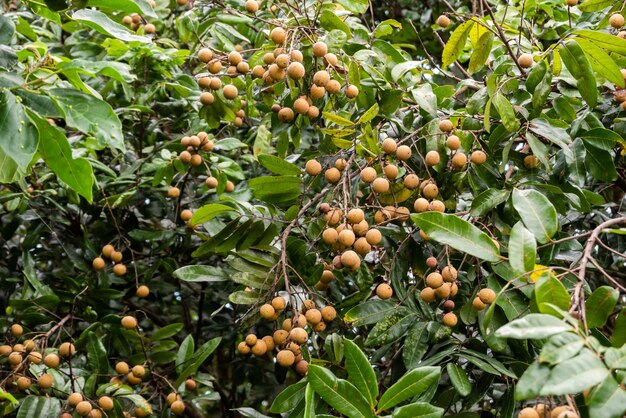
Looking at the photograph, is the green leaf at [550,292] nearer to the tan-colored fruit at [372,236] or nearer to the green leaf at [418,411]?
the green leaf at [418,411]

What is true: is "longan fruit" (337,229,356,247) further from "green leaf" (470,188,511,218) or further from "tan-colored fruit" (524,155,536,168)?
"tan-colored fruit" (524,155,536,168)

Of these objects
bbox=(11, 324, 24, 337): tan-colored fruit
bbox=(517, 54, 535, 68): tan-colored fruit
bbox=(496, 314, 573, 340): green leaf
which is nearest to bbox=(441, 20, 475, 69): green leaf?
bbox=(517, 54, 535, 68): tan-colored fruit

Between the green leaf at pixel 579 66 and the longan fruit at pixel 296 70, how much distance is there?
0.49 m

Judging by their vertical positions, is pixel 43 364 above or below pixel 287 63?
below

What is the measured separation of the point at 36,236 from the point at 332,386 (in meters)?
1.49

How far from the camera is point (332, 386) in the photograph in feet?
4.25

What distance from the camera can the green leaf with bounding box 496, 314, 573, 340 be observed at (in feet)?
3.12

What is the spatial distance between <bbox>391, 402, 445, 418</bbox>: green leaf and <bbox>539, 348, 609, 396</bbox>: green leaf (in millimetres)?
350

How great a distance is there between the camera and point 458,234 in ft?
4.24

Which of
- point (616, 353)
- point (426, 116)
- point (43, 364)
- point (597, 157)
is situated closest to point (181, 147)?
point (43, 364)

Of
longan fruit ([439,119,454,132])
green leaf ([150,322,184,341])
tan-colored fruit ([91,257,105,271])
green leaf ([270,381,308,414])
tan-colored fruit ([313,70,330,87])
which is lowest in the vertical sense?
green leaf ([150,322,184,341])

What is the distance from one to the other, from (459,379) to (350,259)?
288 mm

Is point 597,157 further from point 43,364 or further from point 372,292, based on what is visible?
point 43,364

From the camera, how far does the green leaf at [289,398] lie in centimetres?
152
